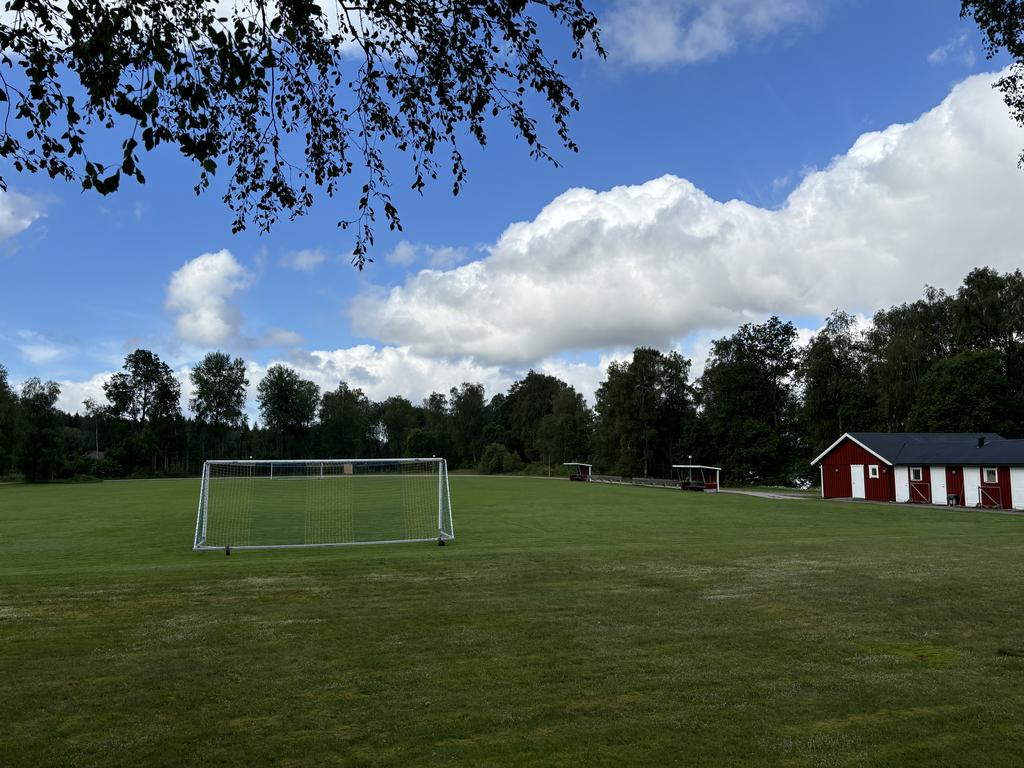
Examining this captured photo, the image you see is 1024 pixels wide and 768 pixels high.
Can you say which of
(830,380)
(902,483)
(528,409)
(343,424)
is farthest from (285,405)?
(902,483)

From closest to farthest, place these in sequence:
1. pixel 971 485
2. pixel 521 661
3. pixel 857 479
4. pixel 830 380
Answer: pixel 521 661 → pixel 971 485 → pixel 857 479 → pixel 830 380

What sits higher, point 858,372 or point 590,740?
point 858,372

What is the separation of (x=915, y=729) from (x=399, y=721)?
12.8 feet

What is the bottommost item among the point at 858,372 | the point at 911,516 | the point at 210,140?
the point at 911,516

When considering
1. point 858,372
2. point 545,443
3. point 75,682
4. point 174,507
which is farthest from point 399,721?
point 545,443

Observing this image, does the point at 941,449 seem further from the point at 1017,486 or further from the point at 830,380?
the point at 830,380

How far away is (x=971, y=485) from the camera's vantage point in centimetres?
3644

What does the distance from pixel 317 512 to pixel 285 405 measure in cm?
9020

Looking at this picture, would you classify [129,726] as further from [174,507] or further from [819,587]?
[174,507]

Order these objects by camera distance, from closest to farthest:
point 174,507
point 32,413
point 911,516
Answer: point 911,516, point 174,507, point 32,413

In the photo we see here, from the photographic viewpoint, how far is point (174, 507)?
34344 mm

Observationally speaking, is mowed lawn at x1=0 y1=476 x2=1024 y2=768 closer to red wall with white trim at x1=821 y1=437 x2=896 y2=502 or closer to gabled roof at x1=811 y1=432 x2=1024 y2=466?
gabled roof at x1=811 y1=432 x2=1024 y2=466

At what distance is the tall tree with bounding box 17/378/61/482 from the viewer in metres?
72.1

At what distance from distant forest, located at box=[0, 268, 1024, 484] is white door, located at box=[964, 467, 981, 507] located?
1680cm
